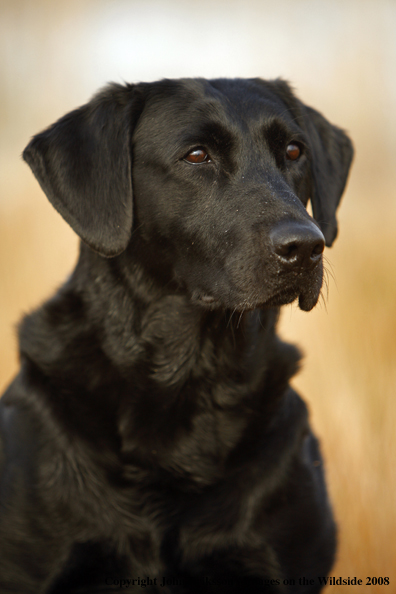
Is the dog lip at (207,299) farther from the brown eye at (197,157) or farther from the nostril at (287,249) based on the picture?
the brown eye at (197,157)

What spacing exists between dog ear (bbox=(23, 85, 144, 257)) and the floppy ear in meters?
0.87

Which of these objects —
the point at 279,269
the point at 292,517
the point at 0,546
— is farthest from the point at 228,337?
the point at 0,546

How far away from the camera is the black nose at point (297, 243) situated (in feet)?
5.71

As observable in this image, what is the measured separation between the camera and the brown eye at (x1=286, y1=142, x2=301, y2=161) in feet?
7.65

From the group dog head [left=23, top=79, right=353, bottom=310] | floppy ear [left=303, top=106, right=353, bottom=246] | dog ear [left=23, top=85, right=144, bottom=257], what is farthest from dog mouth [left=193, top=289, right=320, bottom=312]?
floppy ear [left=303, top=106, right=353, bottom=246]

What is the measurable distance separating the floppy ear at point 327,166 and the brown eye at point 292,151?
0.16 metres

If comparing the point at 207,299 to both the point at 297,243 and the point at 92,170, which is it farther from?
the point at 92,170

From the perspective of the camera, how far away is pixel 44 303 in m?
2.31

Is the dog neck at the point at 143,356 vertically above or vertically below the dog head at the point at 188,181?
below

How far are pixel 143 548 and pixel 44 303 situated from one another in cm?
102

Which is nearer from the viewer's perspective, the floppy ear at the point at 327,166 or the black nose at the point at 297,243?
the black nose at the point at 297,243

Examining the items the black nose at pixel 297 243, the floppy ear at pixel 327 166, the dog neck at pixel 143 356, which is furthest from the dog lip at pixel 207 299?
the floppy ear at pixel 327 166

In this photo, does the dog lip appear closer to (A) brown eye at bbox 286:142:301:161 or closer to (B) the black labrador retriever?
(B) the black labrador retriever

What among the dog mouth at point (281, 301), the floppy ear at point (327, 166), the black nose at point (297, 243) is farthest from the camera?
the floppy ear at point (327, 166)
